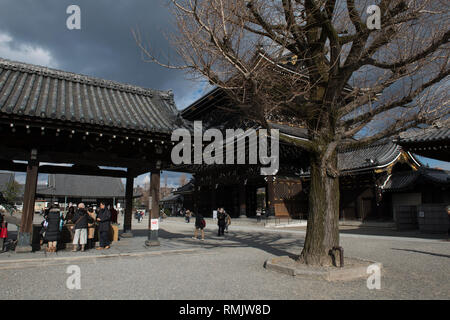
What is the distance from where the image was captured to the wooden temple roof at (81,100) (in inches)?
331

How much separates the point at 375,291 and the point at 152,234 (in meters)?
7.57

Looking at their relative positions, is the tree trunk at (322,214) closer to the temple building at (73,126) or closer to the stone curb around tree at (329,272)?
the stone curb around tree at (329,272)

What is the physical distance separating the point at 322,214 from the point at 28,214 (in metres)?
8.69

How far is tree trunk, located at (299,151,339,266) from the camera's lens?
6855 mm

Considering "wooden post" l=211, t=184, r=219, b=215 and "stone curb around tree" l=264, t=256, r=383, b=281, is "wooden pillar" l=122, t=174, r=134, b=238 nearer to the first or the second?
"stone curb around tree" l=264, t=256, r=383, b=281

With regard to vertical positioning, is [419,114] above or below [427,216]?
above

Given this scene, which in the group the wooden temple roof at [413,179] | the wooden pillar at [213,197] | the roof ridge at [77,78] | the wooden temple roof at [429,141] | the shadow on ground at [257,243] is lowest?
the shadow on ground at [257,243]

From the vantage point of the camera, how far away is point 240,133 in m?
21.7

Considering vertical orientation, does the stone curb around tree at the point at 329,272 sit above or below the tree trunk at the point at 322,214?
below

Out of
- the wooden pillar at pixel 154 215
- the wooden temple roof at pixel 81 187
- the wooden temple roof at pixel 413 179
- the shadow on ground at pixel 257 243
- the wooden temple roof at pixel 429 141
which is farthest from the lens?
the wooden temple roof at pixel 81 187

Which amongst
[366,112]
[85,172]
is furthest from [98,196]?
[366,112]

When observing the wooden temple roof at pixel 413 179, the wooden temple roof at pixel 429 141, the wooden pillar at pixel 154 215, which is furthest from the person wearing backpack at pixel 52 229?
the wooden temple roof at pixel 413 179

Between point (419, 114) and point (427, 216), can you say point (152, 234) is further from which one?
point (427, 216)

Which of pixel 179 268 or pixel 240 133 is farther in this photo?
pixel 240 133
